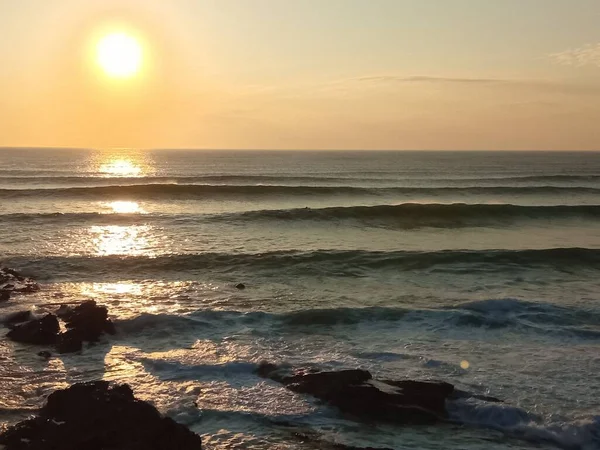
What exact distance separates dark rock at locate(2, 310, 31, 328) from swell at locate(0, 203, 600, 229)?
1527cm

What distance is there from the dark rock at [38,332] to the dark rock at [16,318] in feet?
2.08

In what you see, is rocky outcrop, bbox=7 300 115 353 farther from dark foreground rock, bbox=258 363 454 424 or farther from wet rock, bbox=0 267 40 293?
dark foreground rock, bbox=258 363 454 424

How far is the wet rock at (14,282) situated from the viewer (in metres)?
15.8

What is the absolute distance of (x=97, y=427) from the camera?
759 centimetres

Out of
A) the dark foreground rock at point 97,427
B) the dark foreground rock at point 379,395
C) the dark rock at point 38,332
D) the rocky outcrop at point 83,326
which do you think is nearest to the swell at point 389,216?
the rocky outcrop at point 83,326

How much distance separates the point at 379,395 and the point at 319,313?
5.18 meters

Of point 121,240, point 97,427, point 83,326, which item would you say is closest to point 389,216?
point 121,240

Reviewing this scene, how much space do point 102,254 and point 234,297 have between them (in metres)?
7.62

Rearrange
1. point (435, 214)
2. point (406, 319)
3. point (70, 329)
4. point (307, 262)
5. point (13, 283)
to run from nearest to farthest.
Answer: point (70, 329) < point (406, 319) < point (13, 283) < point (307, 262) < point (435, 214)

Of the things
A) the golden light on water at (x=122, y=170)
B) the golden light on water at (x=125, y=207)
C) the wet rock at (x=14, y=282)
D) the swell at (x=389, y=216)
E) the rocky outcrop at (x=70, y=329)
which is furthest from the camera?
the golden light on water at (x=122, y=170)

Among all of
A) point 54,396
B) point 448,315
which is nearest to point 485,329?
point 448,315

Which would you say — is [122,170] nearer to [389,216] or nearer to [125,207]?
[125,207]

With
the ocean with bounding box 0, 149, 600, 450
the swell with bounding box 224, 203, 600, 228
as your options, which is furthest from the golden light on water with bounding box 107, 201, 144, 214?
the swell with bounding box 224, 203, 600, 228

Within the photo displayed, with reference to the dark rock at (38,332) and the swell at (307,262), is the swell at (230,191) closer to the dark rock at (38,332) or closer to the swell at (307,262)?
the swell at (307,262)
